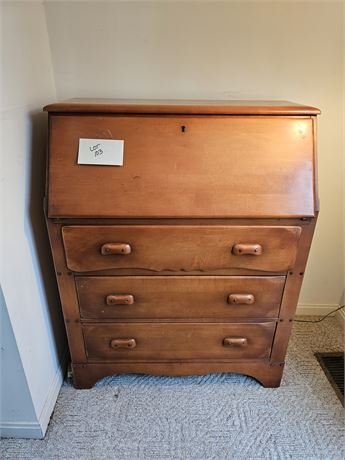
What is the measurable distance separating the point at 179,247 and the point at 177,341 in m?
0.43

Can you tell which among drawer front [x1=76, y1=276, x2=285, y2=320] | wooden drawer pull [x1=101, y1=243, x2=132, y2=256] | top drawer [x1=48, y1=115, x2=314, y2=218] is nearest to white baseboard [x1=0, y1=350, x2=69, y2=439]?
drawer front [x1=76, y1=276, x2=285, y2=320]

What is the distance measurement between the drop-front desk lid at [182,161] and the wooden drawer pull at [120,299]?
32 cm

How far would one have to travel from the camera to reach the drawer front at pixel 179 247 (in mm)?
1040

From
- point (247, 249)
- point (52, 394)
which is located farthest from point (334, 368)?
point (52, 394)

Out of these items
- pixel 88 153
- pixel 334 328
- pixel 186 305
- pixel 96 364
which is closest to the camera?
pixel 88 153

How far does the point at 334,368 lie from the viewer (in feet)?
4.84

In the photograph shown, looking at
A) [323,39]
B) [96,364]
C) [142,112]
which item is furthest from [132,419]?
[323,39]

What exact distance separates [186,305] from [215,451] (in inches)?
20.9

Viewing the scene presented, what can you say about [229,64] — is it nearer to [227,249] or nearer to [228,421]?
[227,249]

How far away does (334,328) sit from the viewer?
5.70 ft

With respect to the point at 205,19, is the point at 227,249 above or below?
below

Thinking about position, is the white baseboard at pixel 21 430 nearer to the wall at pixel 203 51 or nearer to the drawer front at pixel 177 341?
the drawer front at pixel 177 341

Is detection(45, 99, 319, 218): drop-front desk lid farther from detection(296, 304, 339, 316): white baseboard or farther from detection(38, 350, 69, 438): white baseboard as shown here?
detection(296, 304, 339, 316): white baseboard

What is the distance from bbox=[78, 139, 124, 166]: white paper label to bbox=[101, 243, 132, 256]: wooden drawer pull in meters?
0.27
